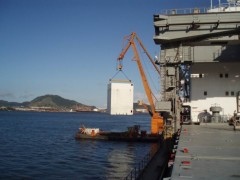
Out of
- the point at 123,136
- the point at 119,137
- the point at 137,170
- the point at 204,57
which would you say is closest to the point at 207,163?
the point at 204,57

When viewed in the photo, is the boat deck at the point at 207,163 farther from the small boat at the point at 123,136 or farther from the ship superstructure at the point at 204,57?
the small boat at the point at 123,136

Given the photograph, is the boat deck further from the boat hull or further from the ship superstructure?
the boat hull

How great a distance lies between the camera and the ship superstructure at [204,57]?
27984 millimetres

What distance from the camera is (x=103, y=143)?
63688mm

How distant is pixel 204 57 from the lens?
28.5 meters

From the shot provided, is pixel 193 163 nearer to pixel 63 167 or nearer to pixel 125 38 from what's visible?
pixel 63 167

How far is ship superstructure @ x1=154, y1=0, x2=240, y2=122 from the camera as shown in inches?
1102

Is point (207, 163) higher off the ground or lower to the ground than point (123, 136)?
higher

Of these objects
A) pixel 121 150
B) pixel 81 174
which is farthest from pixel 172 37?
pixel 121 150

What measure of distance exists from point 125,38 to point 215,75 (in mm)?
50009

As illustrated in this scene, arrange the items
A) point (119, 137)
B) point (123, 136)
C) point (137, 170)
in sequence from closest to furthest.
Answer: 1. point (137, 170)
2. point (119, 137)
3. point (123, 136)

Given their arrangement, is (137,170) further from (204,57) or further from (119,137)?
(119,137)

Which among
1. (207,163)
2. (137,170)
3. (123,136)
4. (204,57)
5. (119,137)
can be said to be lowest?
(137,170)

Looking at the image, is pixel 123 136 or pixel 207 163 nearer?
pixel 207 163
